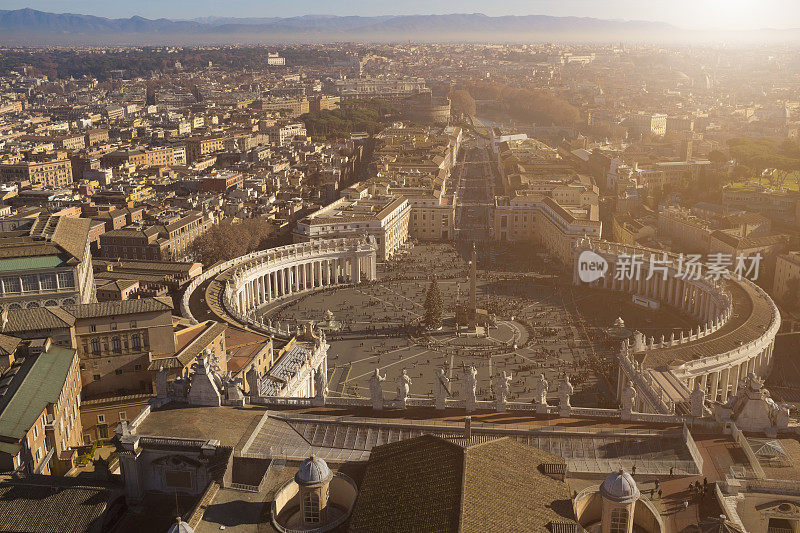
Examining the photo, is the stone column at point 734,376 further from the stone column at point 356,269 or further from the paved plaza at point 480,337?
the stone column at point 356,269

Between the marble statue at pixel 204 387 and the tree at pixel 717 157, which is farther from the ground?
the marble statue at pixel 204 387

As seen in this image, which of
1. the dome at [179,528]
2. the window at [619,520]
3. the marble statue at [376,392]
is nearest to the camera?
the dome at [179,528]

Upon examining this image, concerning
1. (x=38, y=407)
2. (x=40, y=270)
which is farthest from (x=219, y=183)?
(x=38, y=407)

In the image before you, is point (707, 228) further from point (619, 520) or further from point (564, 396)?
point (619, 520)

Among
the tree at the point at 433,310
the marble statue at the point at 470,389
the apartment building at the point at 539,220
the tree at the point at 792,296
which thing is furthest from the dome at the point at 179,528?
the apartment building at the point at 539,220

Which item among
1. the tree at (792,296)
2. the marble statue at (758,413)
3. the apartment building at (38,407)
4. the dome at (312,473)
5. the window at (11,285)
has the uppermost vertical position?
the dome at (312,473)

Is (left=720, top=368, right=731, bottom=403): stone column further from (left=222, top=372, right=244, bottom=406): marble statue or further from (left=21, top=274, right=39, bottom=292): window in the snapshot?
(left=21, top=274, right=39, bottom=292): window

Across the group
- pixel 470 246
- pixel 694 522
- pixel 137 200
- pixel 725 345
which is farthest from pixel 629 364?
pixel 137 200
